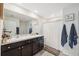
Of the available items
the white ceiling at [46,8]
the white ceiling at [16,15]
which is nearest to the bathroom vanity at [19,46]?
the white ceiling at [16,15]

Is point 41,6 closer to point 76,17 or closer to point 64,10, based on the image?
point 64,10

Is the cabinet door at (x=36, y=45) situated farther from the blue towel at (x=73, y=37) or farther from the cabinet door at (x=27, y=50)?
the blue towel at (x=73, y=37)

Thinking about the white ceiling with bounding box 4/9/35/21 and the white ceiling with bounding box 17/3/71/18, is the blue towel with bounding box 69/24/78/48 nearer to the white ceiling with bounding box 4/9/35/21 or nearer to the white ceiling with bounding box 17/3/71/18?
the white ceiling with bounding box 17/3/71/18

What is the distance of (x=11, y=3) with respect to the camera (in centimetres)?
167

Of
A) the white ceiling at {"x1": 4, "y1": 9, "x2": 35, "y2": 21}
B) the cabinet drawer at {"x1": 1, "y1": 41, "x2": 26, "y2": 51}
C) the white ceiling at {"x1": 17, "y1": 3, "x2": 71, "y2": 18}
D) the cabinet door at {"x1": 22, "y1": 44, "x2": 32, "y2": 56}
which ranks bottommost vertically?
the cabinet door at {"x1": 22, "y1": 44, "x2": 32, "y2": 56}

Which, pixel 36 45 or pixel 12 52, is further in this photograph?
pixel 36 45

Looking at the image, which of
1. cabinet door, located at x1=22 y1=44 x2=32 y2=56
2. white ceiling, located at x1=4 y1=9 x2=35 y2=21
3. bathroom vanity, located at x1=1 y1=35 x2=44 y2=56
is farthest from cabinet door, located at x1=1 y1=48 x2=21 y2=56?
white ceiling, located at x1=4 y1=9 x2=35 y2=21

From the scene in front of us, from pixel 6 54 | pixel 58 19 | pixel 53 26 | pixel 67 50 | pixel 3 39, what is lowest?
pixel 67 50

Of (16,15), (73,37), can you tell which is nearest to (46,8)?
(16,15)

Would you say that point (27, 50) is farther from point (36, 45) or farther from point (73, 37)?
point (73, 37)

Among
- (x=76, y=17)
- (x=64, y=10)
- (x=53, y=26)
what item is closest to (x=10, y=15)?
(x=53, y=26)

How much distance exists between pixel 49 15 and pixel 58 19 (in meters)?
0.34

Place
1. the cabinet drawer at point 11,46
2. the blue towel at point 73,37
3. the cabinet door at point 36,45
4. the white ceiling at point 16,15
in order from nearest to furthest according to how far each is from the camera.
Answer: the cabinet drawer at point 11,46, the white ceiling at point 16,15, the blue towel at point 73,37, the cabinet door at point 36,45

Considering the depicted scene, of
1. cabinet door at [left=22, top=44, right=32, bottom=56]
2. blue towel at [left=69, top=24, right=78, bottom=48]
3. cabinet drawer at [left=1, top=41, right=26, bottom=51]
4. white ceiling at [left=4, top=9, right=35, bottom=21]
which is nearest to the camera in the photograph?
cabinet drawer at [left=1, top=41, right=26, bottom=51]
